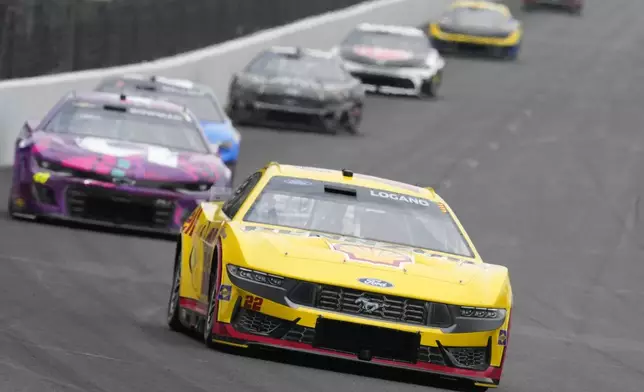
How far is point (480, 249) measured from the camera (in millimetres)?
18828

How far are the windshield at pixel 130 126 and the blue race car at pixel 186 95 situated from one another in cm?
381

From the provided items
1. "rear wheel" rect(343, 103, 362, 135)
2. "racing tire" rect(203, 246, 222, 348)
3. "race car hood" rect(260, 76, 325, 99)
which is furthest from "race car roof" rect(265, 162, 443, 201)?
"rear wheel" rect(343, 103, 362, 135)

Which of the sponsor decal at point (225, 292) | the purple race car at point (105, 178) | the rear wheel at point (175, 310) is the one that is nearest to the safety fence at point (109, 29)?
the purple race car at point (105, 178)

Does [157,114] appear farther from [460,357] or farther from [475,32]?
[475,32]

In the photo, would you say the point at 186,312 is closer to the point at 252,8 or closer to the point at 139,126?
the point at 139,126

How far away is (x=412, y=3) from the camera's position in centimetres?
4859

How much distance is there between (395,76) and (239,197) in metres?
23.5

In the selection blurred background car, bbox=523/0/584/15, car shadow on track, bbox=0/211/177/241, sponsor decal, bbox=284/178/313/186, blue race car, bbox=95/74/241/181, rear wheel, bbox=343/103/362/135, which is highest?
sponsor decal, bbox=284/178/313/186

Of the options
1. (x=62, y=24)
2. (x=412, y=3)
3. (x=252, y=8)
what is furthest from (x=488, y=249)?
(x=412, y=3)

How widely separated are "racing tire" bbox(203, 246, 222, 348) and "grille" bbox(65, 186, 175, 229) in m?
5.75

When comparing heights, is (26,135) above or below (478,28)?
above

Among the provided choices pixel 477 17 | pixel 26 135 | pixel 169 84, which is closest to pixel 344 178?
pixel 26 135

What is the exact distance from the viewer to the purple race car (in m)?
15.6

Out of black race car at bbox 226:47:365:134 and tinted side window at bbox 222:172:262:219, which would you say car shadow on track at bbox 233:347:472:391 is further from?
black race car at bbox 226:47:365:134
